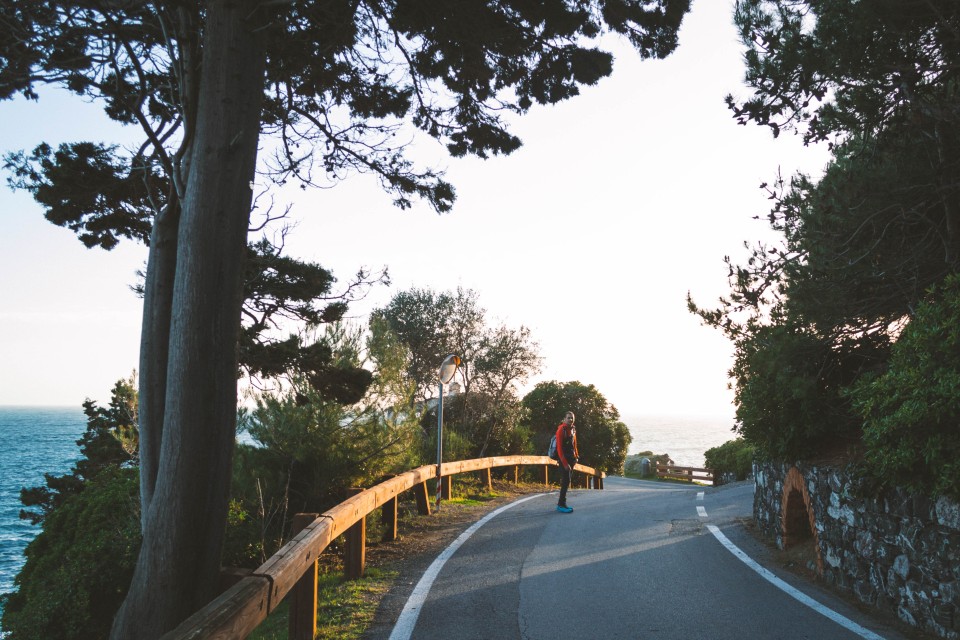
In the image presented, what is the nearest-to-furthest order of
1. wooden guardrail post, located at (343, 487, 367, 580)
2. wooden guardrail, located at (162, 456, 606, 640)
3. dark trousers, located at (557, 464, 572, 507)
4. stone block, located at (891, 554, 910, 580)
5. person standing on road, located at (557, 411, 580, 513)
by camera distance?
wooden guardrail, located at (162, 456, 606, 640) → stone block, located at (891, 554, 910, 580) → wooden guardrail post, located at (343, 487, 367, 580) → dark trousers, located at (557, 464, 572, 507) → person standing on road, located at (557, 411, 580, 513)

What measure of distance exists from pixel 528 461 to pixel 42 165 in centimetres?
1365

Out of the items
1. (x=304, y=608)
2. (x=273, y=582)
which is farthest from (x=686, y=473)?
(x=273, y=582)

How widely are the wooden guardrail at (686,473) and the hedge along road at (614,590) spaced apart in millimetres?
26511

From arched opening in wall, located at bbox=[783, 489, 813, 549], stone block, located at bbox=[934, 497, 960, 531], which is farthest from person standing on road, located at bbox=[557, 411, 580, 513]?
stone block, located at bbox=[934, 497, 960, 531]

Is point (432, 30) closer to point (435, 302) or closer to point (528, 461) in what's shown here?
point (528, 461)

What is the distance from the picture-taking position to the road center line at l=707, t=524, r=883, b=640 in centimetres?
545

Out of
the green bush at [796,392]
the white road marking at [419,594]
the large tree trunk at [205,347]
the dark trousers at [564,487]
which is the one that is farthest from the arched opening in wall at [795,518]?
the large tree trunk at [205,347]

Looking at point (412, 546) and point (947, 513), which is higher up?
point (947, 513)

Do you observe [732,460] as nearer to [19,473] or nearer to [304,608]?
[304,608]

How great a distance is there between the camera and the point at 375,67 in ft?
28.7

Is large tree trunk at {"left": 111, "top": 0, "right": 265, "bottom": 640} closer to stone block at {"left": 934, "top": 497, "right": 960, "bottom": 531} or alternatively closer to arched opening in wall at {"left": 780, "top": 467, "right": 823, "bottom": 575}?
stone block at {"left": 934, "top": 497, "right": 960, "bottom": 531}

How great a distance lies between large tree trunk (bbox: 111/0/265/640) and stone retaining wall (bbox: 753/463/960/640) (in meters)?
5.84

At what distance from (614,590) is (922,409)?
10.6ft

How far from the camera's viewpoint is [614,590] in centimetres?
656
